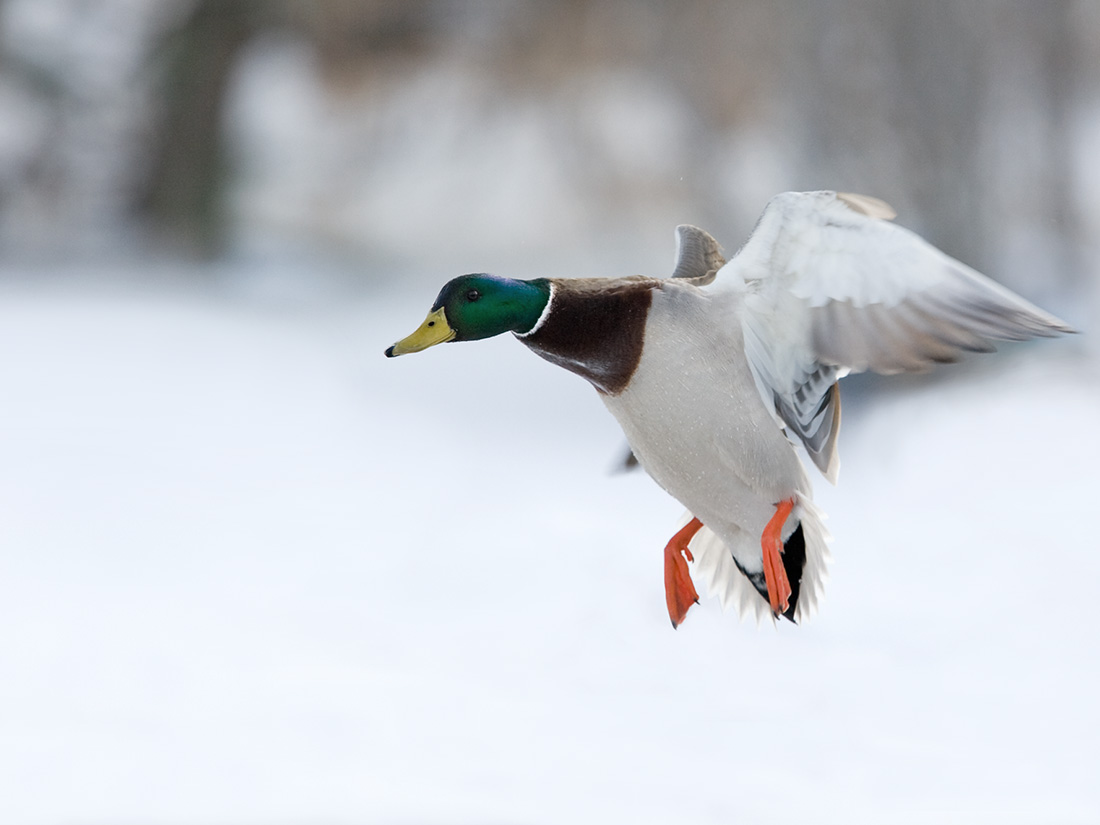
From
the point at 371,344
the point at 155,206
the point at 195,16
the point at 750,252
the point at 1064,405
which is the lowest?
the point at 750,252

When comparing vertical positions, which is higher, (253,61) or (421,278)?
(253,61)

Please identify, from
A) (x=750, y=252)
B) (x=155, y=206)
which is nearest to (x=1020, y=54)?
(x=750, y=252)

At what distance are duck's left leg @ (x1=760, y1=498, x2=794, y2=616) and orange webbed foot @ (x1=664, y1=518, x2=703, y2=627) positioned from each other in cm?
A: 7

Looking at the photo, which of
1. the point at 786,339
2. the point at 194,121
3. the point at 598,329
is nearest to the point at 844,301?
the point at 786,339

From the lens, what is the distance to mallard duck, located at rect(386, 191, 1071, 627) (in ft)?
2.70

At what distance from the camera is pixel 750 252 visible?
2.94 feet

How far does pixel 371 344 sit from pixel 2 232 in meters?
1.67

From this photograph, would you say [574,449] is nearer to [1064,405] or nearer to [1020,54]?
[1064,405]

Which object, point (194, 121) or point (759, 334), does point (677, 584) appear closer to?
point (759, 334)

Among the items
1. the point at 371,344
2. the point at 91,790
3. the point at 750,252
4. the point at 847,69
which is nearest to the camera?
the point at 750,252

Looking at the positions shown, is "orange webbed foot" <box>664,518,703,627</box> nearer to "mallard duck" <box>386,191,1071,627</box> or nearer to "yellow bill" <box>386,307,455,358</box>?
"mallard duck" <box>386,191,1071,627</box>

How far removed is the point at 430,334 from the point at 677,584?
342mm

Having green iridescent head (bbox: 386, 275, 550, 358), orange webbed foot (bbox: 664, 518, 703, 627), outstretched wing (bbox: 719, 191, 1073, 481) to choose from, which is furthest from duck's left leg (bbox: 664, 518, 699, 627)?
green iridescent head (bbox: 386, 275, 550, 358)

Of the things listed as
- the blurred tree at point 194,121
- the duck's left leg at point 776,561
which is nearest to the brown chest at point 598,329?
the duck's left leg at point 776,561
